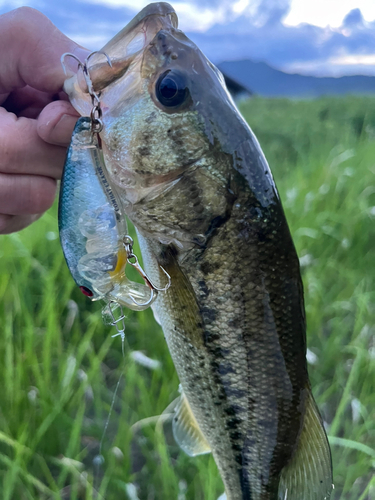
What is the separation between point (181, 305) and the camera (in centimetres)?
99

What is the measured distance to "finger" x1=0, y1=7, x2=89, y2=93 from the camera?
1.11 meters

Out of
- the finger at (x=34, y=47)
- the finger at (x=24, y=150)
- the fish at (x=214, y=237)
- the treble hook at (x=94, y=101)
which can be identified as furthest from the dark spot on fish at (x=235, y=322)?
the finger at (x=34, y=47)

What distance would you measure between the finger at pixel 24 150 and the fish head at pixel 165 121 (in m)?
0.23

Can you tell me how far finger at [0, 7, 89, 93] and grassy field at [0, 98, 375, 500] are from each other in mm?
1064

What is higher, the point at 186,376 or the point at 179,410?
the point at 186,376

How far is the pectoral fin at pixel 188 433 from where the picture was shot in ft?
4.07

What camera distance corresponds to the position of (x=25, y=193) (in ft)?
3.81

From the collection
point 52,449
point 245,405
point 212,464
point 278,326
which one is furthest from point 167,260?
point 52,449

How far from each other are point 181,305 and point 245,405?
1.06ft

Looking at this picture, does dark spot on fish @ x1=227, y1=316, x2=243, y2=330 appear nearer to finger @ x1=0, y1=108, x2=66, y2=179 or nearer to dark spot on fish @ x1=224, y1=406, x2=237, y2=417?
dark spot on fish @ x1=224, y1=406, x2=237, y2=417

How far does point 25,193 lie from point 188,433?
0.91m

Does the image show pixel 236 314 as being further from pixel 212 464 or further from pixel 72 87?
pixel 212 464

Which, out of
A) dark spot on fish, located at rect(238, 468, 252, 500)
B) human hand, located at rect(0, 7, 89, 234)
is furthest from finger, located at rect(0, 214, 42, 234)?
dark spot on fish, located at rect(238, 468, 252, 500)

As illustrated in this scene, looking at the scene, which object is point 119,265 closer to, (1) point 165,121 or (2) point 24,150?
(1) point 165,121
